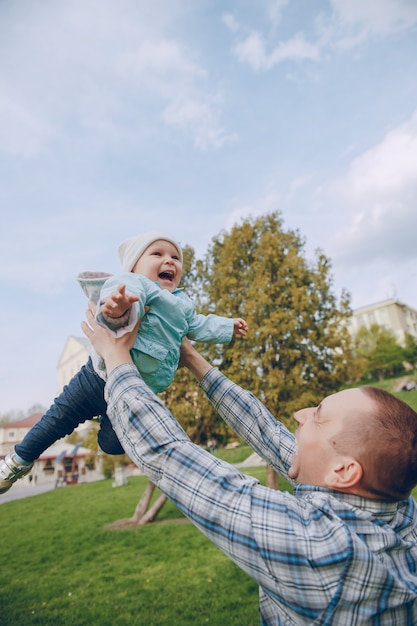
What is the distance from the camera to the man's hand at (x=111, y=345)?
184cm

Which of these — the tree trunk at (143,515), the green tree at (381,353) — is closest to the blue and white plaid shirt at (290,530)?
the tree trunk at (143,515)

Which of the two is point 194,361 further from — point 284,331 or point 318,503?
point 284,331

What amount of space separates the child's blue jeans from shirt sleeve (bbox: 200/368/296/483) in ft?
2.21

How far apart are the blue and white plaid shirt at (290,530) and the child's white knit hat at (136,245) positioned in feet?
3.82

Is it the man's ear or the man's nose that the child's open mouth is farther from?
the man's ear

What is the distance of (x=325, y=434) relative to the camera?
1800 mm

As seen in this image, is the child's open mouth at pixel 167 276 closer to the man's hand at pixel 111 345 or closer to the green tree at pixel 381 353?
the man's hand at pixel 111 345

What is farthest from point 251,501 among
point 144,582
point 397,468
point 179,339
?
point 144,582

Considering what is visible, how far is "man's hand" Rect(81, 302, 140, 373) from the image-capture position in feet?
6.05

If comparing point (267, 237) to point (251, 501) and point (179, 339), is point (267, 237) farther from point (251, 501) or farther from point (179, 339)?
point (251, 501)

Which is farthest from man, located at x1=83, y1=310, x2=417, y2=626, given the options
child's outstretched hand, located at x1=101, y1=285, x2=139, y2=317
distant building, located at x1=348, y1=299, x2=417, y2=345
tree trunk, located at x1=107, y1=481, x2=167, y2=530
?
distant building, located at x1=348, y1=299, x2=417, y2=345

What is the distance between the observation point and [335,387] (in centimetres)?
1342

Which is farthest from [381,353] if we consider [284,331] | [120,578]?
[120,578]

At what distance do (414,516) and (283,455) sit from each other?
75 cm
